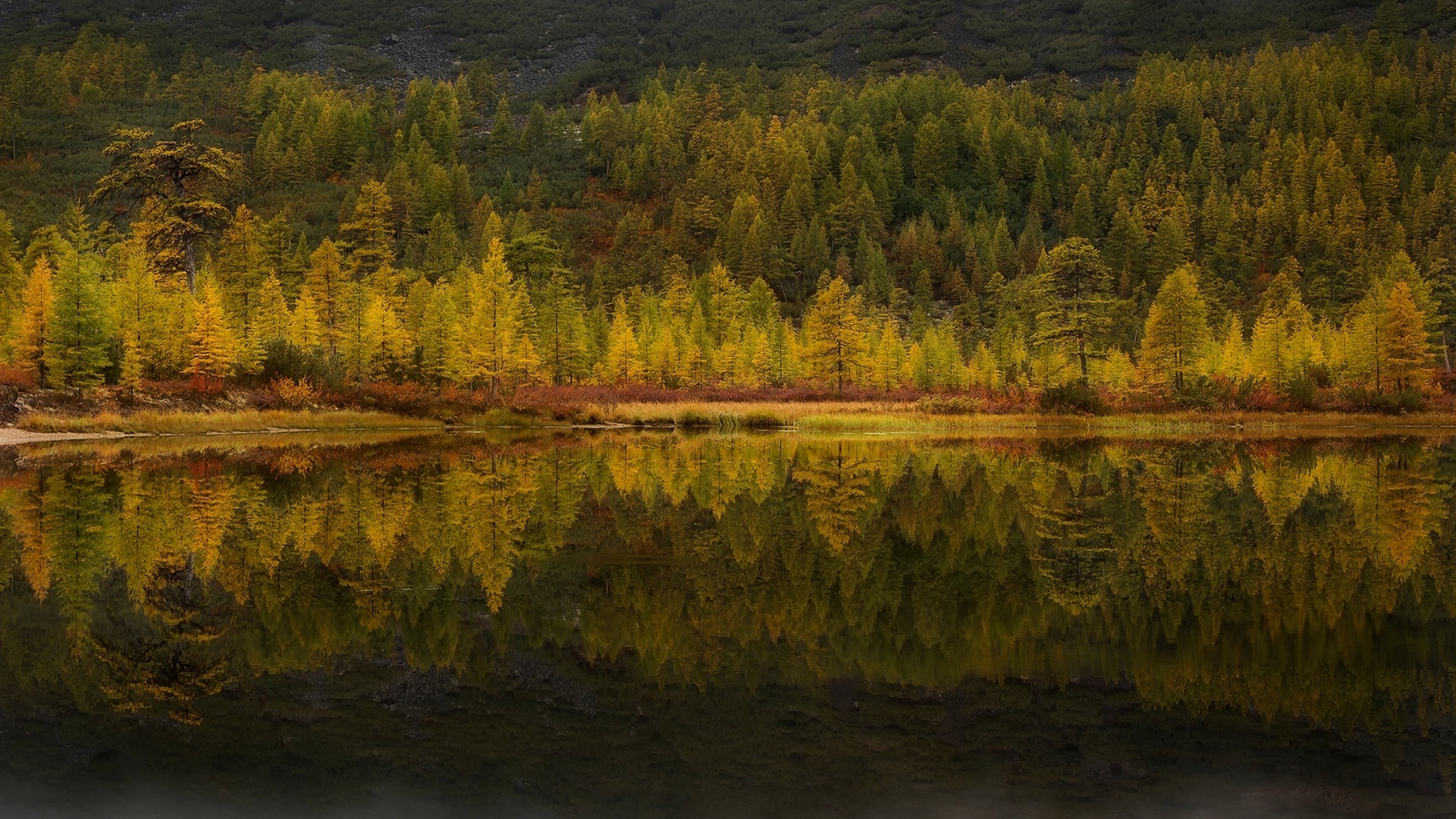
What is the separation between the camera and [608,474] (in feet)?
102

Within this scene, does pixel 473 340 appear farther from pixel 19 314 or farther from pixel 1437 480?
pixel 1437 480

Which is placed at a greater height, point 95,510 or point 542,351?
point 542,351

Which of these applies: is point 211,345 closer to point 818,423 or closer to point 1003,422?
point 818,423

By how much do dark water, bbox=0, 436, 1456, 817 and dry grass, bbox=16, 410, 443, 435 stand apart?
30.9 metres

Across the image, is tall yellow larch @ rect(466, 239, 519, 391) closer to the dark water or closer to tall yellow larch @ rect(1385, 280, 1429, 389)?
the dark water

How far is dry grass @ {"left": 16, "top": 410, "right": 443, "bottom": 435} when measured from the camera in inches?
1950

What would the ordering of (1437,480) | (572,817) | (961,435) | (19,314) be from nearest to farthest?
(572,817) → (1437,480) → (961,435) → (19,314)

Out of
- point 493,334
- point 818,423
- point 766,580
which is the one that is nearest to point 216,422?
point 493,334

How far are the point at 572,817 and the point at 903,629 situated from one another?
574 centimetres

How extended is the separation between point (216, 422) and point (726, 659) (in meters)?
48.6

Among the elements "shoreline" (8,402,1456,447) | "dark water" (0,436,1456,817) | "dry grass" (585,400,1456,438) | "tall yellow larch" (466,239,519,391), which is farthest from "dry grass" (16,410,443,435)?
"dark water" (0,436,1456,817)

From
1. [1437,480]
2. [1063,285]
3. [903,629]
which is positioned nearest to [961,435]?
[1063,285]

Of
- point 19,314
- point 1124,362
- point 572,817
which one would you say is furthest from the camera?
point 1124,362

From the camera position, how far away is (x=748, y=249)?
14338cm
